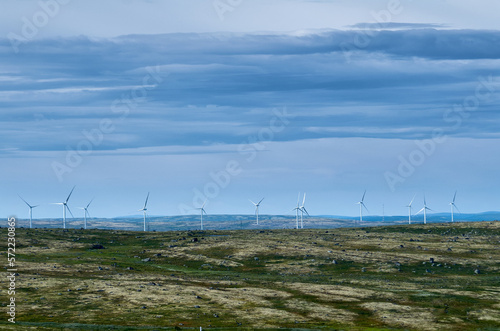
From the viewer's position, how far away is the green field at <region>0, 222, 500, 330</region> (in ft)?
306

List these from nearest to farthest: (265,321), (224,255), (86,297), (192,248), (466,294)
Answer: (265,321) → (86,297) → (466,294) → (224,255) → (192,248)

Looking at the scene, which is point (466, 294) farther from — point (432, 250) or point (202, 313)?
point (432, 250)

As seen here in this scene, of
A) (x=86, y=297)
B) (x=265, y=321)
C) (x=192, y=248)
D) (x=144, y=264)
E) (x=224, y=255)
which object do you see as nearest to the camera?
(x=265, y=321)

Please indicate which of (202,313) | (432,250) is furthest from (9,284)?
(432,250)

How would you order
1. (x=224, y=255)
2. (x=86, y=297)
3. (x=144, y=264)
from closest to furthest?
(x=86, y=297) → (x=144, y=264) → (x=224, y=255)

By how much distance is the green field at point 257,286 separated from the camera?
93125 mm

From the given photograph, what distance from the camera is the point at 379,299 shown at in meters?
112

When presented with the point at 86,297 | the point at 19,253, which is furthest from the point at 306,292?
the point at 19,253

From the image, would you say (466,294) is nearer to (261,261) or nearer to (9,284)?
(261,261)

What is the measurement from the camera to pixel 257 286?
414ft

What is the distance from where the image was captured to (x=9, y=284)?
113 m

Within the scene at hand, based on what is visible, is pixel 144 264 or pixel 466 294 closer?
pixel 466 294

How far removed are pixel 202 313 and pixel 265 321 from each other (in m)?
10.8

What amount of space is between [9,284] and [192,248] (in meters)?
83.6
